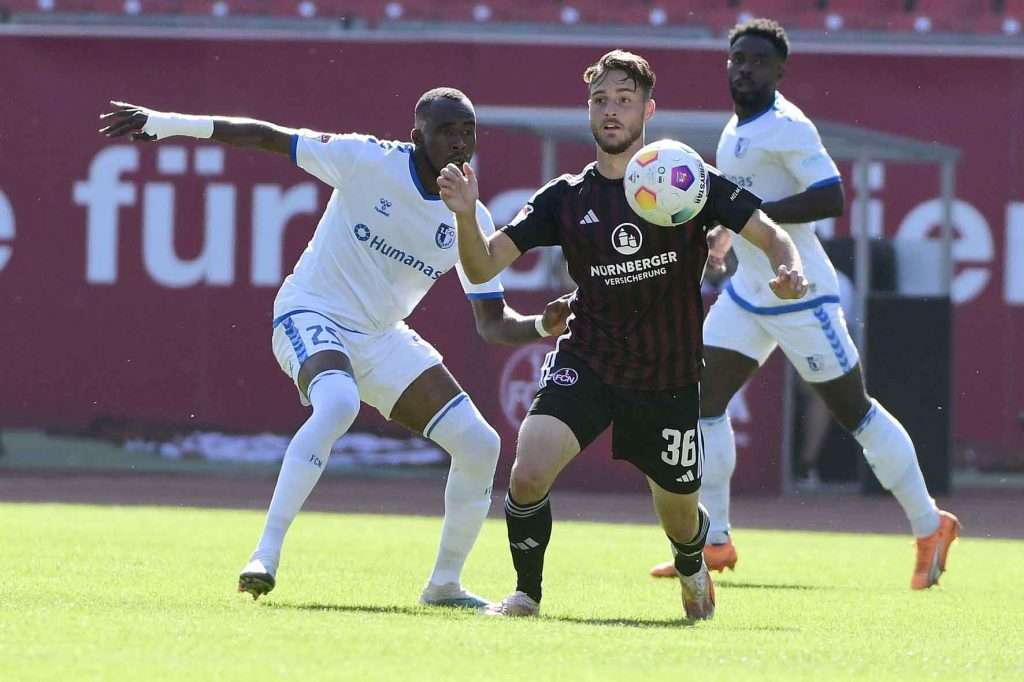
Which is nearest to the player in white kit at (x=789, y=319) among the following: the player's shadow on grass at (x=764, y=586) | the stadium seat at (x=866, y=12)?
the player's shadow on grass at (x=764, y=586)

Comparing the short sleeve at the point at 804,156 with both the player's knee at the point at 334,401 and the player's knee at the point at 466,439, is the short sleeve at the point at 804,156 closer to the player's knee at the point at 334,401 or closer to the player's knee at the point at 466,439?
the player's knee at the point at 466,439

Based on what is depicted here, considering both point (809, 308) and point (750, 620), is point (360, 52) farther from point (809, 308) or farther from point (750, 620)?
point (750, 620)

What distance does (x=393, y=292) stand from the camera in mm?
8828

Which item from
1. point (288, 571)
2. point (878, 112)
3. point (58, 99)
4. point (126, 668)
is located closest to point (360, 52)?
point (58, 99)

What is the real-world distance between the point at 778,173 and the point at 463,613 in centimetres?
352

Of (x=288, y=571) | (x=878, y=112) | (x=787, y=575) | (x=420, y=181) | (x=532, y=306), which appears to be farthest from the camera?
(x=878, y=112)

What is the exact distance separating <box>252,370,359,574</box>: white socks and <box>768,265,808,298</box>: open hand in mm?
1804

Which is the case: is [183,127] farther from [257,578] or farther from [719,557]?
[719,557]

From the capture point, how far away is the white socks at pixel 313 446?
8.00 metres

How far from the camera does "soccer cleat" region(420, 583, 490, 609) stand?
8367 mm

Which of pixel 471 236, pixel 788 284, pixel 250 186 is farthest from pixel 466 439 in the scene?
pixel 250 186

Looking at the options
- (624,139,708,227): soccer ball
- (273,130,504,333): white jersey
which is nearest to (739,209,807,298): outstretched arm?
(624,139,708,227): soccer ball

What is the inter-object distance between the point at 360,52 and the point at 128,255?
2.91 m

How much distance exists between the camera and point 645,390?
789cm
